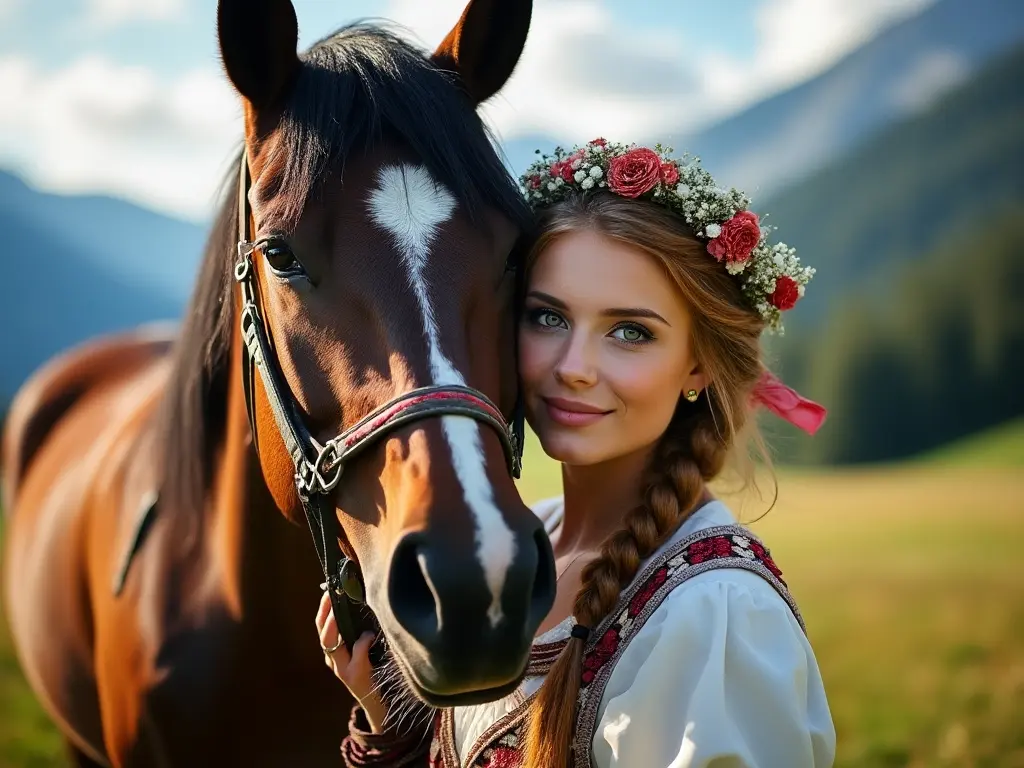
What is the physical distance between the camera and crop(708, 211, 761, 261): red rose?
1827 mm

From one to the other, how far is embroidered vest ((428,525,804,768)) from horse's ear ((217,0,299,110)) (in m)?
1.36

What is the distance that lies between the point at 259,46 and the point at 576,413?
1092 millimetres

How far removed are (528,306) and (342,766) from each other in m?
1.46

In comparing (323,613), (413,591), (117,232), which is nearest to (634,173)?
(413,591)

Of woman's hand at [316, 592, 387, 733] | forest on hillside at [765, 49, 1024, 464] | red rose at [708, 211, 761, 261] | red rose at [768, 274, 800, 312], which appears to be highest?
red rose at [708, 211, 761, 261]

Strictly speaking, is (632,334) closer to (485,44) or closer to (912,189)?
(485,44)

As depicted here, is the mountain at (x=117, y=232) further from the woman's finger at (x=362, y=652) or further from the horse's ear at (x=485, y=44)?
the woman's finger at (x=362, y=652)

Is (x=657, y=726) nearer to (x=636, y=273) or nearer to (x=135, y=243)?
(x=636, y=273)

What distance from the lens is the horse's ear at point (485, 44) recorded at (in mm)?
1934

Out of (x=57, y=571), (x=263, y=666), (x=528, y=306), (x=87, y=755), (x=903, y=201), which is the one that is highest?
(x=528, y=306)

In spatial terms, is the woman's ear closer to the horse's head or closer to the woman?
the woman

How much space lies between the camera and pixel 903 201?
25156 mm

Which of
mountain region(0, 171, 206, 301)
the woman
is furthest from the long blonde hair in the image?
mountain region(0, 171, 206, 301)

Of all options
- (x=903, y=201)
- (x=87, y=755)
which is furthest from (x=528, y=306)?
(x=903, y=201)
